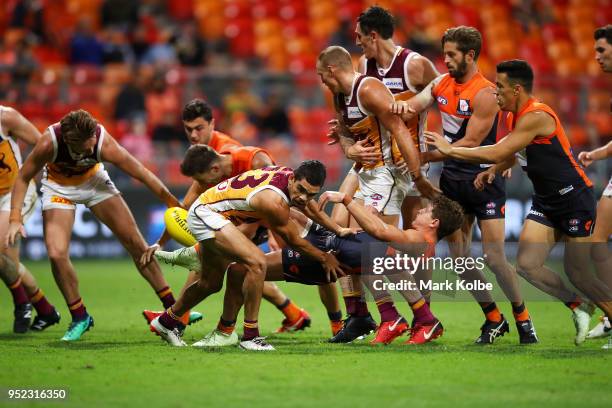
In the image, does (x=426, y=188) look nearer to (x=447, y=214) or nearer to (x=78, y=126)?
(x=447, y=214)

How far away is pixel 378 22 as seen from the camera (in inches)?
366

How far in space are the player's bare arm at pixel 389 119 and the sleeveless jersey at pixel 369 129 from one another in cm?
20

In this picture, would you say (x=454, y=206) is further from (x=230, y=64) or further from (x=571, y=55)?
(x=571, y=55)

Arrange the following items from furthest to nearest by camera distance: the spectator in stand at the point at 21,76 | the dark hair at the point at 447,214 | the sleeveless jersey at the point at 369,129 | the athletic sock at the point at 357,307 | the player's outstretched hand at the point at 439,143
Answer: the spectator in stand at the point at 21,76 → the athletic sock at the point at 357,307 → the sleeveless jersey at the point at 369,129 → the dark hair at the point at 447,214 → the player's outstretched hand at the point at 439,143

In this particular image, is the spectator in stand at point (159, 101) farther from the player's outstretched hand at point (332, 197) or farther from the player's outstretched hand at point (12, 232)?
the player's outstretched hand at point (332, 197)

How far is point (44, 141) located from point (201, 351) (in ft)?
8.19

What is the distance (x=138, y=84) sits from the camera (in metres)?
16.6

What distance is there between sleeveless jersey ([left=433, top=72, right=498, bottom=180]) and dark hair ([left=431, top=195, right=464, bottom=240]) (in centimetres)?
52

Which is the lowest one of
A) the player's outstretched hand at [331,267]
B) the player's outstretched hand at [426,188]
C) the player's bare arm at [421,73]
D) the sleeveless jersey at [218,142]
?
the player's outstretched hand at [331,267]

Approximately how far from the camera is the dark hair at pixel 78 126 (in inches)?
350

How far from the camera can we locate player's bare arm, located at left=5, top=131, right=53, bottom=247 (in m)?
9.09

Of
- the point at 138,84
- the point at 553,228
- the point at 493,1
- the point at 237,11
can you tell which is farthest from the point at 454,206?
the point at 493,1

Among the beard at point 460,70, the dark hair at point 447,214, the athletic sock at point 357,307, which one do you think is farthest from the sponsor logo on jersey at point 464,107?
the athletic sock at point 357,307

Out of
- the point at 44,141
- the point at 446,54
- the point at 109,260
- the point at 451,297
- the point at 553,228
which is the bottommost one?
the point at 109,260
